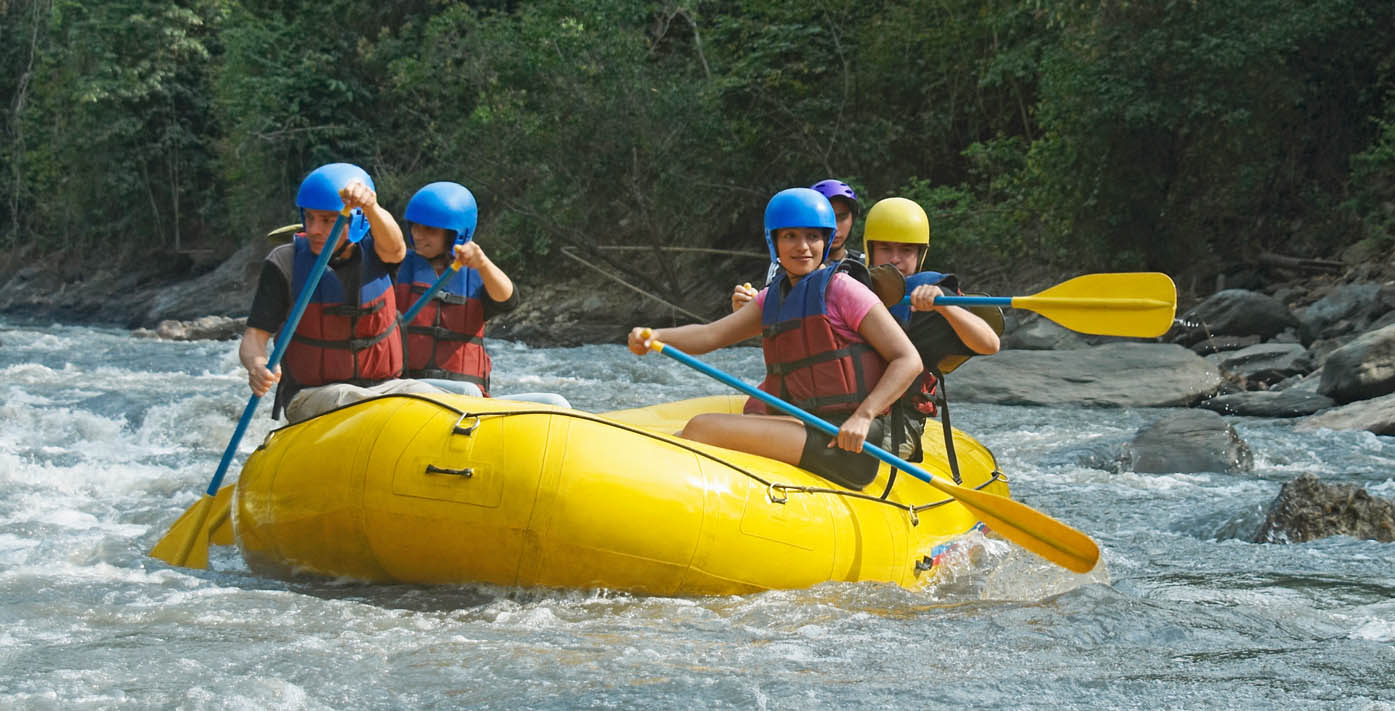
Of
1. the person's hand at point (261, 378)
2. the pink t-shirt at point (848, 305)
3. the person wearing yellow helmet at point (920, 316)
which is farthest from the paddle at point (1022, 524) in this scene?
the person's hand at point (261, 378)

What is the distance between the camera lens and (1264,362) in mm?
9914

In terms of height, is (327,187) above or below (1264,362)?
above

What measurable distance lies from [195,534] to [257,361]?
67 cm

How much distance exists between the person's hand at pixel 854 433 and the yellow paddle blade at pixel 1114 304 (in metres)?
0.87

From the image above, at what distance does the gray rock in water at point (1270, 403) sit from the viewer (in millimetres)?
8505

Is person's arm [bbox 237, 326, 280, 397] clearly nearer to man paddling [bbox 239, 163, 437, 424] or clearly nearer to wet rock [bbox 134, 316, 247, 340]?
man paddling [bbox 239, 163, 437, 424]

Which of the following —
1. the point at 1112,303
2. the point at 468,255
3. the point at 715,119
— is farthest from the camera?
the point at 715,119

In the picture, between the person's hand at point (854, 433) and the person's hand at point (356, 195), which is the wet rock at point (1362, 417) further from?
the person's hand at point (356, 195)

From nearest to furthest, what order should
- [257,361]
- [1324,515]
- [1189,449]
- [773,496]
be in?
[773,496] < [257,361] < [1324,515] < [1189,449]

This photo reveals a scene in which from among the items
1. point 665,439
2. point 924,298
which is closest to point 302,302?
point 665,439

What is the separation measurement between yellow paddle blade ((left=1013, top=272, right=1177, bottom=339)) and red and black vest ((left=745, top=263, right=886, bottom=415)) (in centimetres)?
74

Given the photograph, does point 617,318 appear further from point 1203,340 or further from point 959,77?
point 1203,340

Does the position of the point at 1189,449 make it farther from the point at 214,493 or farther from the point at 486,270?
the point at 214,493

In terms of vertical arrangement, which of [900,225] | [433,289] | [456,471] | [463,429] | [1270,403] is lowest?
[456,471]
